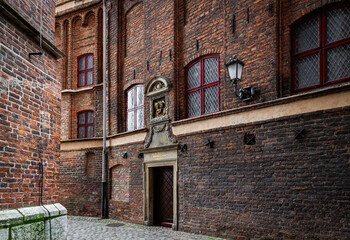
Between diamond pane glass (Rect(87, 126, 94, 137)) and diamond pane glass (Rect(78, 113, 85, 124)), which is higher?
diamond pane glass (Rect(78, 113, 85, 124))

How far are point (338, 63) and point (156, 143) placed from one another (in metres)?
6.49

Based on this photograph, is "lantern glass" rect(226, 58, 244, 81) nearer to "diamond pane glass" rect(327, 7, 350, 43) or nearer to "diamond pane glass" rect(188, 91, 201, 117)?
"diamond pane glass" rect(188, 91, 201, 117)

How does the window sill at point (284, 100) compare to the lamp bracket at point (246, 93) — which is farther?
the lamp bracket at point (246, 93)

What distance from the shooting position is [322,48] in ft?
25.1

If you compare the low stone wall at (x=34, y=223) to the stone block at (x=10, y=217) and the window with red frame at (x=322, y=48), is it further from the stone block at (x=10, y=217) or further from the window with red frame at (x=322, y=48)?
the window with red frame at (x=322, y=48)

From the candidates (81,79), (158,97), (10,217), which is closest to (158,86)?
(158,97)

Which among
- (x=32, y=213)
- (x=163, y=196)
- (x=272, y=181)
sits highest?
(x=272, y=181)

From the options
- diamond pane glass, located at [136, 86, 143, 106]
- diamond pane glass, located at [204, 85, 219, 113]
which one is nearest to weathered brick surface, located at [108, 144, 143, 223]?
diamond pane glass, located at [136, 86, 143, 106]

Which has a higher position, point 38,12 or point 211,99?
point 38,12

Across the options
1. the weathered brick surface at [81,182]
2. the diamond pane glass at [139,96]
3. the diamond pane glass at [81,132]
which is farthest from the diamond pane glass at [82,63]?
the diamond pane glass at [139,96]

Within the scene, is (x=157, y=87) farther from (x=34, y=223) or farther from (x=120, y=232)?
(x=34, y=223)

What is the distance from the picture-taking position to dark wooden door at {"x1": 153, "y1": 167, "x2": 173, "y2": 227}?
11.6 m

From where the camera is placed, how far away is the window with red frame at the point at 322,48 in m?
7.32

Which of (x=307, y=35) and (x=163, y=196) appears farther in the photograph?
(x=163, y=196)
